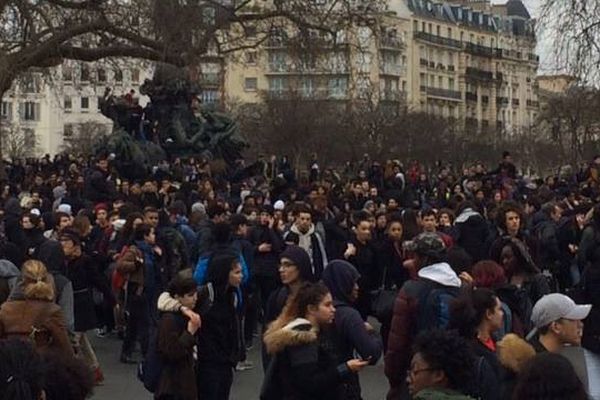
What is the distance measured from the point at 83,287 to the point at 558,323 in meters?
6.45

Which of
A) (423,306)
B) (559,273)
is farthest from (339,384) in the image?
(559,273)

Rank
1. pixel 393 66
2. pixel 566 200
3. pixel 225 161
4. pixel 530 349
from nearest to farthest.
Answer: pixel 530 349, pixel 566 200, pixel 225 161, pixel 393 66

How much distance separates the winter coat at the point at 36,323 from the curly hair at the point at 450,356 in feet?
9.16

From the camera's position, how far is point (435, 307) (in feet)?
26.1

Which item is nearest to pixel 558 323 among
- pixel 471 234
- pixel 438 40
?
pixel 471 234

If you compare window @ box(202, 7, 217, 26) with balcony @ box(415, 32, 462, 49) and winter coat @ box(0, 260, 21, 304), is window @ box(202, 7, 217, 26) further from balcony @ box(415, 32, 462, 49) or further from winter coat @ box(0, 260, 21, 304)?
balcony @ box(415, 32, 462, 49)

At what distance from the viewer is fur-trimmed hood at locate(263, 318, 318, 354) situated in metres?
6.98

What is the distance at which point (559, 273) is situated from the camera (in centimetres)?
1441

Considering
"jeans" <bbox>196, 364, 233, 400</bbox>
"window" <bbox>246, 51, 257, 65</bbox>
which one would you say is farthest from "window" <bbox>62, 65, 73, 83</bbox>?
"jeans" <bbox>196, 364, 233, 400</bbox>

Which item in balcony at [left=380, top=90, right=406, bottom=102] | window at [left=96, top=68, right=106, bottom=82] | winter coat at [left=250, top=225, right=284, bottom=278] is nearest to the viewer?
winter coat at [left=250, top=225, right=284, bottom=278]

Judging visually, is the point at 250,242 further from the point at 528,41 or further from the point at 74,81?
the point at 74,81

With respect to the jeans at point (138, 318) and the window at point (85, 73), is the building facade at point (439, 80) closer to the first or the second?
the window at point (85, 73)

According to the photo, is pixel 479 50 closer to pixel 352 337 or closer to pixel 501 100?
pixel 501 100

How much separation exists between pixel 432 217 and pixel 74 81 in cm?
2546
